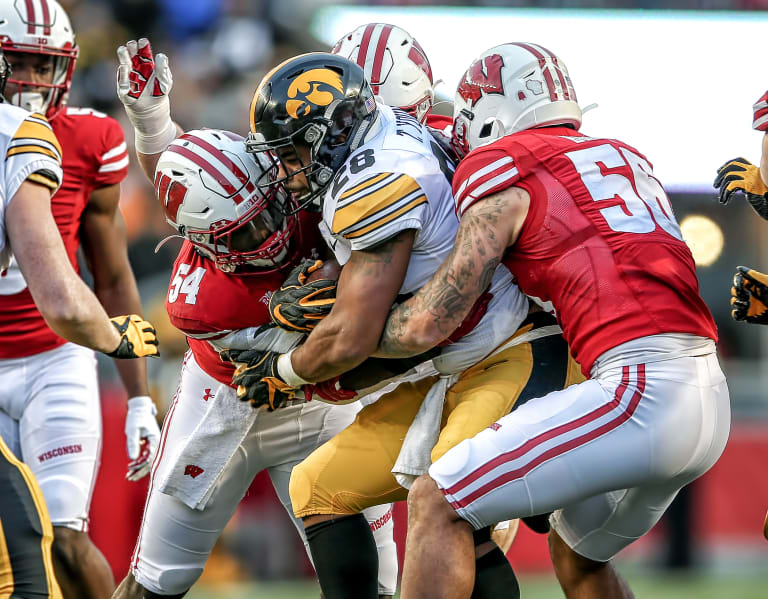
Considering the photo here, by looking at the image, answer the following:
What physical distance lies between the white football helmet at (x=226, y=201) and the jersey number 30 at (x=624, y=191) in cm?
86

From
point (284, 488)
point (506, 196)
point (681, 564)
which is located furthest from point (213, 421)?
point (681, 564)

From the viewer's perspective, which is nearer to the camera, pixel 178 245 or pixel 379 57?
pixel 379 57

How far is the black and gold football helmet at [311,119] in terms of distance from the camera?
126 inches

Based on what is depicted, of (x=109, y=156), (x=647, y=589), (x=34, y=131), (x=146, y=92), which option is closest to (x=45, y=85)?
(x=109, y=156)

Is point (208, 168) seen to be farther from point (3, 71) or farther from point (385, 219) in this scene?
point (3, 71)

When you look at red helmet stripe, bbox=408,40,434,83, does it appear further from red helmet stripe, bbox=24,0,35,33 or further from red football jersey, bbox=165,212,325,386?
red helmet stripe, bbox=24,0,35,33

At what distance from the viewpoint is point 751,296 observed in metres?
3.49

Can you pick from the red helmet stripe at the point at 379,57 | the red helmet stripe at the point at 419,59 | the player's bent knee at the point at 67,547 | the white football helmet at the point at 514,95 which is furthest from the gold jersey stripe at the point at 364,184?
the player's bent knee at the point at 67,547

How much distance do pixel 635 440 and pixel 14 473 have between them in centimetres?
157

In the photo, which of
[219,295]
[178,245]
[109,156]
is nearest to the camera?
[219,295]

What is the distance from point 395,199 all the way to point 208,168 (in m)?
0.61

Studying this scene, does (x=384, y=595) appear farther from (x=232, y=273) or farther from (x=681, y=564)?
(x=681, y=564)

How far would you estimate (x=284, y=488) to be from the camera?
396 cm

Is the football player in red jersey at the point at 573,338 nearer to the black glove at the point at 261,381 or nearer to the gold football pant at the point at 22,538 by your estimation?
the black glove at the point at 261,381
